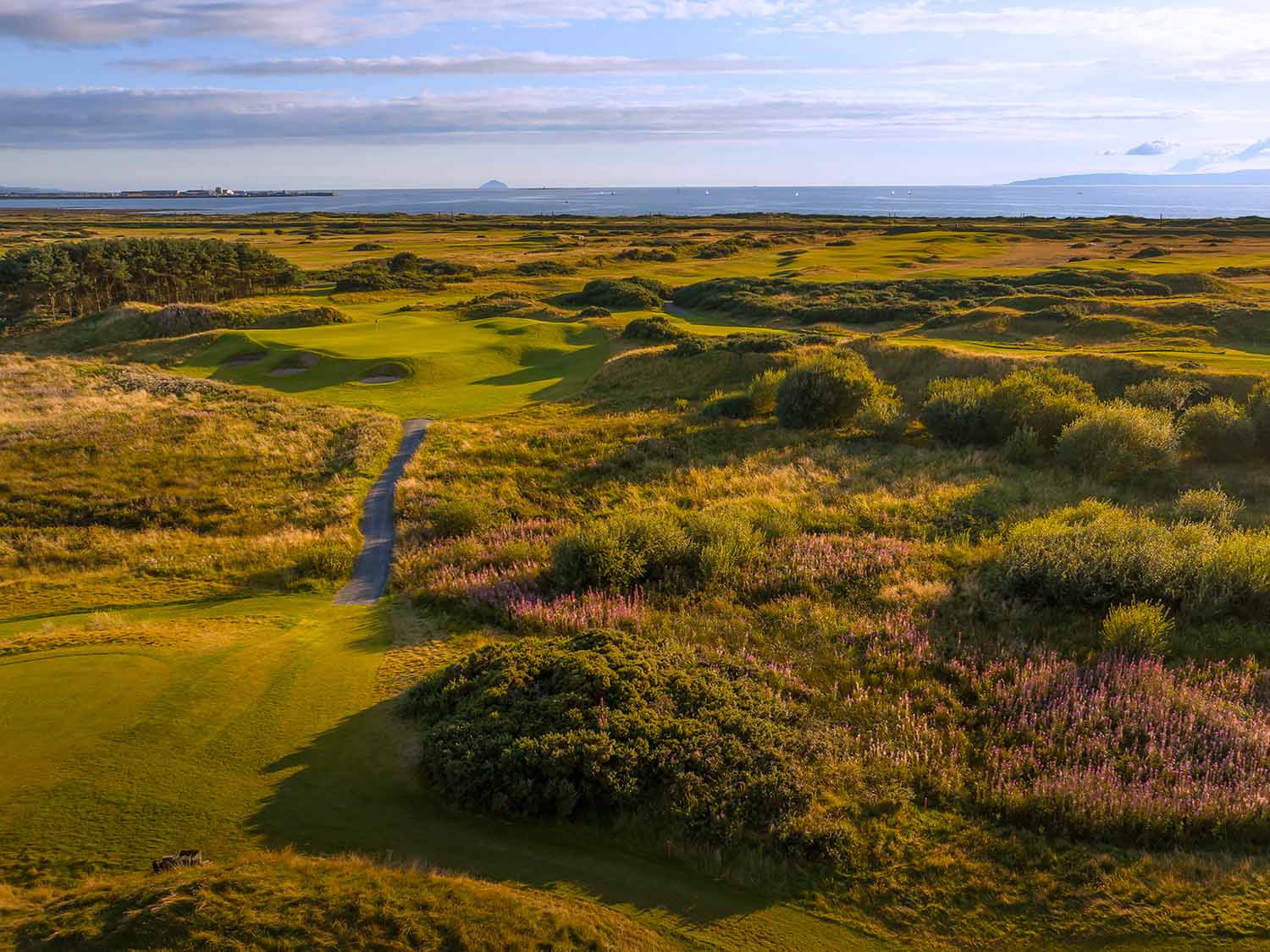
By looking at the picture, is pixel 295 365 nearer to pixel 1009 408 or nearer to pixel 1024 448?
pixel 1009 408

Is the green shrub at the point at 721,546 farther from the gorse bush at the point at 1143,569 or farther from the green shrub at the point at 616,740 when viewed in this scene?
the gorse bush at the point at 1143,569

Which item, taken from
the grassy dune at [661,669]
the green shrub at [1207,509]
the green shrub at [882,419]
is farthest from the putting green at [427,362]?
the green shrub at [1207,509]

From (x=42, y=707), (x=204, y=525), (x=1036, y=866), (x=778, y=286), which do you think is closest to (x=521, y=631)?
(x=42, y=707)

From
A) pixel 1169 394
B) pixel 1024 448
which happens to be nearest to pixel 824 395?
pixel 1024 448

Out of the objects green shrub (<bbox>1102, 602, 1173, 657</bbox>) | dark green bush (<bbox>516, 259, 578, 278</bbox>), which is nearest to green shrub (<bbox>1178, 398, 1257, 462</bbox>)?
green shrub (<bbox>1102, 602, 1173, 657</bbox>)

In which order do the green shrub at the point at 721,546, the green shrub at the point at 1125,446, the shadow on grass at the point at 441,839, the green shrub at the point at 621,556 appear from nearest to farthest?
the shadow on grass at the point at 441,839 < the green shrub at the point at 621,556 < the green shrub at the point at 721,546 < the green shrub at the point at 1125,446

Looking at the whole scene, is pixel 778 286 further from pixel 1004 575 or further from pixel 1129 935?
pixel 1129 935
